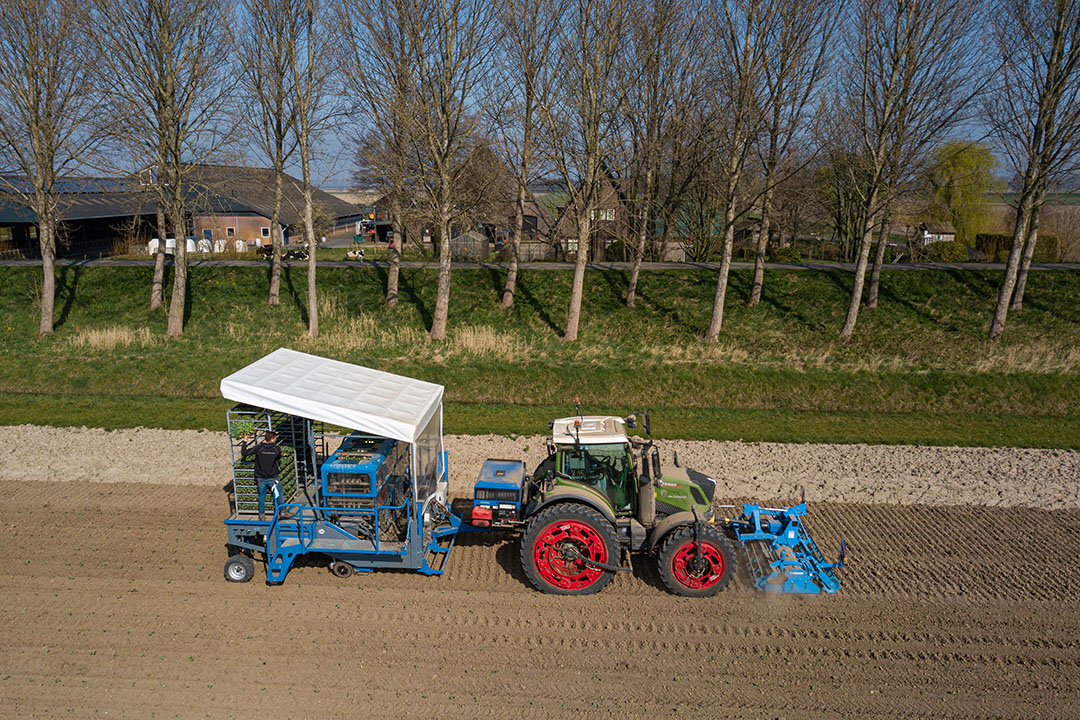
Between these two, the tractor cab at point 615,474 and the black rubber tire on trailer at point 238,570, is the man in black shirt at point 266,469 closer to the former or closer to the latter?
the black rubber tire on trailer at point 238,570

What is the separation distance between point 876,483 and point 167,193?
21402 millimetres

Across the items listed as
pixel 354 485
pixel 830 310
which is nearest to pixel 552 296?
pixel 830 310

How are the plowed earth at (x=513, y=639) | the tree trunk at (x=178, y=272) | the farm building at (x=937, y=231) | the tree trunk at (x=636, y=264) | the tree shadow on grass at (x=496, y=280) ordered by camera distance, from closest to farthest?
the plowed earth at (x=513, y=639) < the tree trunk at (x=178, y=272) < the tree trunk at (x=636, y=264) < the tree shadow on grass at (x=496, y=280) < the farm building at (x=937, y=231)

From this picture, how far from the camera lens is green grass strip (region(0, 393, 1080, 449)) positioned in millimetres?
15688

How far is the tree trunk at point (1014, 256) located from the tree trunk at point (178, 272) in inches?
961

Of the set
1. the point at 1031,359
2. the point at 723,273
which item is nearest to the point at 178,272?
the point at 723,273

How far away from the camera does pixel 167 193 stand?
867 inches

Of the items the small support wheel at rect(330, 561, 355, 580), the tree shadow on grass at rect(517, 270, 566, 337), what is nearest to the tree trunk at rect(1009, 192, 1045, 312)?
the tree shadow on grass at rect(517, 270, 566, 337)

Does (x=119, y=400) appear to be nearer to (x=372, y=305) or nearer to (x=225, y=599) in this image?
(x=372, y=305)

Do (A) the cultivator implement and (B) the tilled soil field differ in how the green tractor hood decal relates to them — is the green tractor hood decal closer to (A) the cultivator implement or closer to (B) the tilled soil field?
(A) the cultivator implement

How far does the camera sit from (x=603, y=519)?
8.96 metres

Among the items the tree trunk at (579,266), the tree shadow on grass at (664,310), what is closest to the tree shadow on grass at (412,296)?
the tree trunk at (579,266)

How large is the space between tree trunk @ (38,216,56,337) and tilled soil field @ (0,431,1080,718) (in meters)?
14.8

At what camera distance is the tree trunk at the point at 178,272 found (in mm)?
20922
